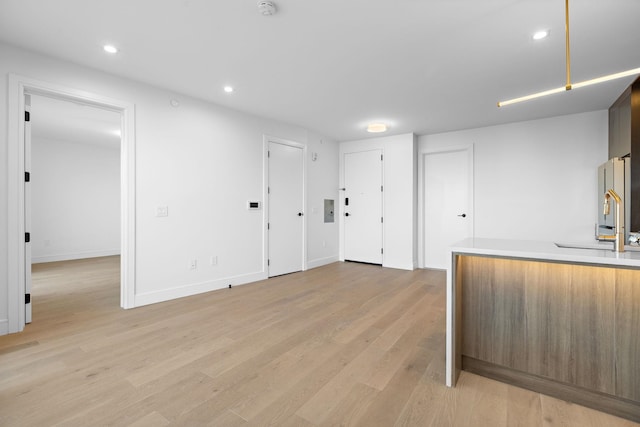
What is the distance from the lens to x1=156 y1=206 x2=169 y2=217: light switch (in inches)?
145

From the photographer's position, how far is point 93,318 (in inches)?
124

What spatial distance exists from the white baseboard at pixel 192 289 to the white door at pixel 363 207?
2.36 metres

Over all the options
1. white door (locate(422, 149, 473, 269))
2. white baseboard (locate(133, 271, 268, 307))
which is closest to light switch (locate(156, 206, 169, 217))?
white baseboard (locate(133, 271, 268, 307))

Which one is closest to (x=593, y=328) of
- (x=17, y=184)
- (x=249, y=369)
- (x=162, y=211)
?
(x=249, y=369)

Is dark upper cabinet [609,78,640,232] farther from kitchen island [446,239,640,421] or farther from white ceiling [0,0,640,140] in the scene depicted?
kitchen island [446,239,640,421]

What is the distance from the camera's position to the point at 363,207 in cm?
638

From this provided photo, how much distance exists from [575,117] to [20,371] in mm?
7114

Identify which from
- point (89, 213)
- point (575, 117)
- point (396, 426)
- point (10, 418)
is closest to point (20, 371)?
point (10, 418)

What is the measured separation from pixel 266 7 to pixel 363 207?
465cm

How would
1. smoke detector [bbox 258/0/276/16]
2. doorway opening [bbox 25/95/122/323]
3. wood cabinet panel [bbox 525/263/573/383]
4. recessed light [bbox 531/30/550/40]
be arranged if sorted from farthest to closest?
doorway opening [bbox 25/95/122/323] < recessed light [bbox 531/30/550/40] < smoke detector [bbox 258/0/276/16] < wood cabinet panel [bbox 525/263/573/383]

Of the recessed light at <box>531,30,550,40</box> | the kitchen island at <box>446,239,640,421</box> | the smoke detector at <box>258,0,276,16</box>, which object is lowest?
the kitchen island at <box>446,239,640,421</box>

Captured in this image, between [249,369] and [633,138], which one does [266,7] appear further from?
[633,138]

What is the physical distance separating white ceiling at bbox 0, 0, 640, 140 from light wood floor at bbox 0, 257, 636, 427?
2700mm

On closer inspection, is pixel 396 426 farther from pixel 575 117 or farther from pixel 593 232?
pixel 575 117
